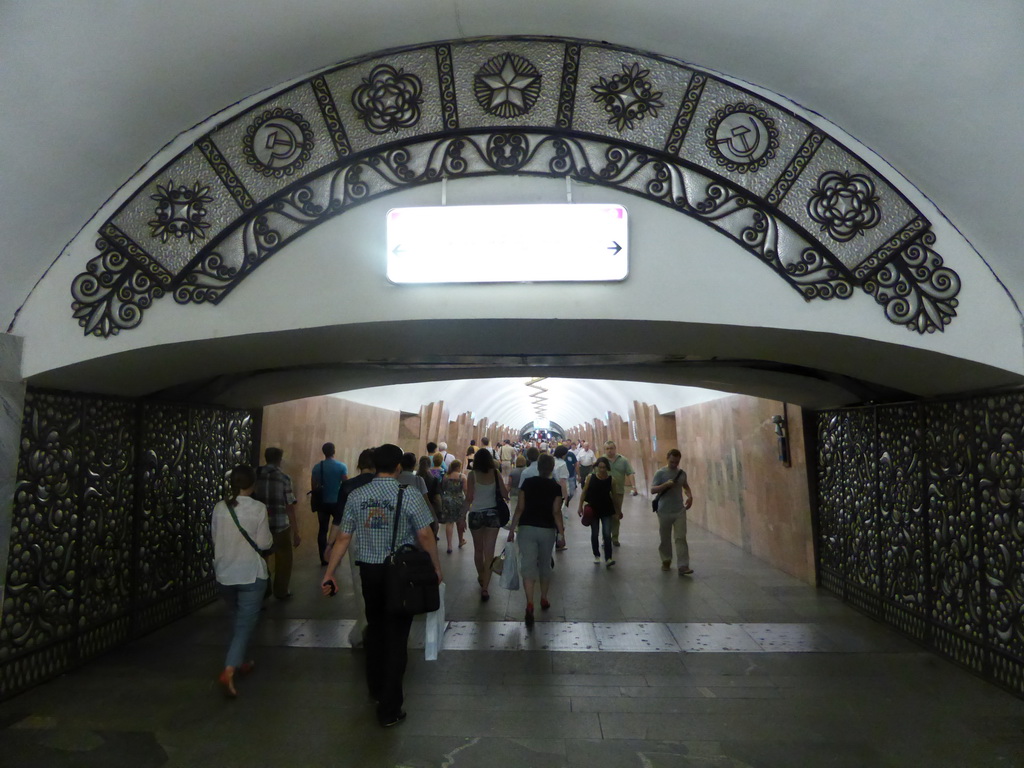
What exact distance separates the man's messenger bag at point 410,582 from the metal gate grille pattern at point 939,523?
3344 mm

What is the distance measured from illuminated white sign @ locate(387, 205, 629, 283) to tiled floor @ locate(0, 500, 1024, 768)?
2.42 metres

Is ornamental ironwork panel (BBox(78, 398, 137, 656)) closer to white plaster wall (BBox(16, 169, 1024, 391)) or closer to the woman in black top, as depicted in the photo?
white plaster wall (BBox(16, 169, 1024, 391))

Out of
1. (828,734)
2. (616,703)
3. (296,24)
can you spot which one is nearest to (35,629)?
(616,703)

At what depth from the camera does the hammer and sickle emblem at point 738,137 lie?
12.6ft

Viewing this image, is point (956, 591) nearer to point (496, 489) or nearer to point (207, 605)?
point (496, 489)

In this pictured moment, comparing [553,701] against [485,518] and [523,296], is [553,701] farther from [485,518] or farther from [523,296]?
[523,296]

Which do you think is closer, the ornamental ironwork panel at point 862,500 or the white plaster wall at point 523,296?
the white plaster wall at point 523,296

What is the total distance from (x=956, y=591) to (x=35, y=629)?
19.2 feet

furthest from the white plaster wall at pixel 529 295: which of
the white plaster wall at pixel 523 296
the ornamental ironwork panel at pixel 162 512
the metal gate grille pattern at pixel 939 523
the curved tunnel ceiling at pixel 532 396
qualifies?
the curved tunnel ceiling at pixel 532 396

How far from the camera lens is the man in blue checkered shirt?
11.1 ft

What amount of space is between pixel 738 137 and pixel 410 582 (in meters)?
3.12

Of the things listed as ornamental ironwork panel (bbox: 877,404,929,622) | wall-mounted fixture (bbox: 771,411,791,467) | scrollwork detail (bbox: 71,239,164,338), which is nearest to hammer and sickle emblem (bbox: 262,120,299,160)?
scrollwork detail (bbox: 71,239,164,338)

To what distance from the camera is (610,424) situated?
25062 millimetres

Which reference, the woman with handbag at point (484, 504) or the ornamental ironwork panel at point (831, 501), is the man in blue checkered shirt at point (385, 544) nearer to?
the woman with handbag at point (484, 504)
